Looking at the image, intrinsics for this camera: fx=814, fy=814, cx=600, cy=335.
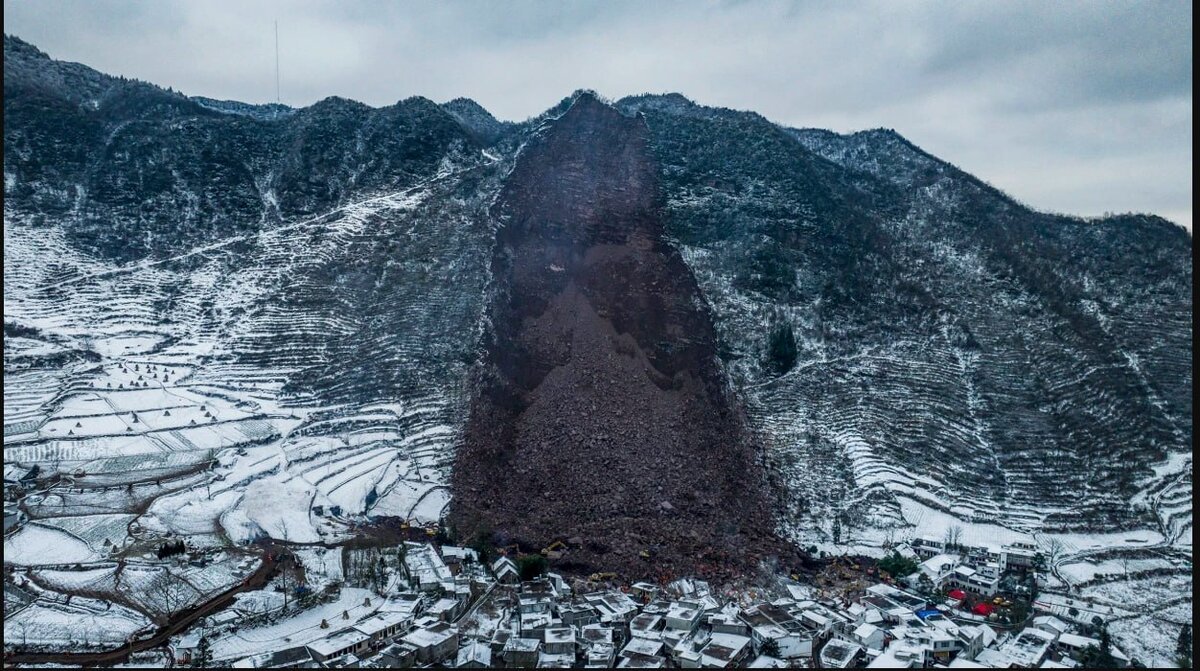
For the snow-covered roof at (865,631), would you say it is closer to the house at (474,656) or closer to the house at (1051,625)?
the house at (1051,625)

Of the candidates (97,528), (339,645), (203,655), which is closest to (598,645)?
(339,645)

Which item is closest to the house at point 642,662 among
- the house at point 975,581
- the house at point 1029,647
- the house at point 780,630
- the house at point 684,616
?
the house at point 684,616

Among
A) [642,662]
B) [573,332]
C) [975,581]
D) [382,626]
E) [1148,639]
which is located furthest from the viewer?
[573,332]

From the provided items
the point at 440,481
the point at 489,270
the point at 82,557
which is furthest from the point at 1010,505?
the point at 82,557

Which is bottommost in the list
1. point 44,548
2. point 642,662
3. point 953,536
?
point 642,662

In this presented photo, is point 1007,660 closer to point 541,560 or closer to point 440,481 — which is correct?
point 541,560

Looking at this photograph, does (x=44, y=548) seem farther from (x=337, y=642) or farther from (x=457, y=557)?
(x=457, y=557)
